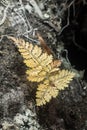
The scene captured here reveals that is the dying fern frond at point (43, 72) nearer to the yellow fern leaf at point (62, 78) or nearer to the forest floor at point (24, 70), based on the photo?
the yellow fern leaf at point (62, 78)

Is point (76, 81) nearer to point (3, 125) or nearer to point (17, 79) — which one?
point (17, 79)

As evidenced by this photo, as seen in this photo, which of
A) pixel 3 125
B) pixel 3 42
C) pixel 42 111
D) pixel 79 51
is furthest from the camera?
pixel 79 51

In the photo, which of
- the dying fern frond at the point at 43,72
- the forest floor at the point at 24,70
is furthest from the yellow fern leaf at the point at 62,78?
the forest floor at the point at 24,70

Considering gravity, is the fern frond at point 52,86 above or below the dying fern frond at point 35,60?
below

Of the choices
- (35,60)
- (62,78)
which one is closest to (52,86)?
(62,78)

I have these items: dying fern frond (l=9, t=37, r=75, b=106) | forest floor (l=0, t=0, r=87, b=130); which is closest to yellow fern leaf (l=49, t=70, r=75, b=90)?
dying fern frond (l=9, t=37, r=75, b=106)

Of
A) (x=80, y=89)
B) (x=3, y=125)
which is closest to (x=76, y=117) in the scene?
(x=80, y=89)
